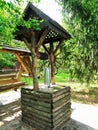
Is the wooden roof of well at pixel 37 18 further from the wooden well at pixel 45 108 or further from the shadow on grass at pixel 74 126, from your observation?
the shadow on grass at pixel 74 126

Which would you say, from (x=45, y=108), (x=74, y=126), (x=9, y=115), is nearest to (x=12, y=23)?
(x=45, y=108)

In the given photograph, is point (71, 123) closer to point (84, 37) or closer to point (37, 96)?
point (37, 96)

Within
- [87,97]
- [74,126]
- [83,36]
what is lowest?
[74,126]

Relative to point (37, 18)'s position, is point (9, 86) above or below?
below

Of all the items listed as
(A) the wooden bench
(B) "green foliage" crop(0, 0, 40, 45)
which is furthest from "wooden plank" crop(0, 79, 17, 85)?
(B) "green foliage" crop(0, 0, 40, 45)

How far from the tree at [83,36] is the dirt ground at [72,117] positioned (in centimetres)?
271

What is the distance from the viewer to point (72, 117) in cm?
672

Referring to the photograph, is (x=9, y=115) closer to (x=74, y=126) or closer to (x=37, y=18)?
(x=74, y=126)

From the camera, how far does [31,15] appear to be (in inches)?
233

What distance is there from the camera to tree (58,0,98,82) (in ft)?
31.3

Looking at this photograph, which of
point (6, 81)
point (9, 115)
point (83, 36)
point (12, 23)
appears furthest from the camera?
point (83, 36)

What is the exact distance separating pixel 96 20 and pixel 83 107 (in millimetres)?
4698

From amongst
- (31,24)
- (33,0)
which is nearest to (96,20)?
(33,0)

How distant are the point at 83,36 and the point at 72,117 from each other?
5.19 m
